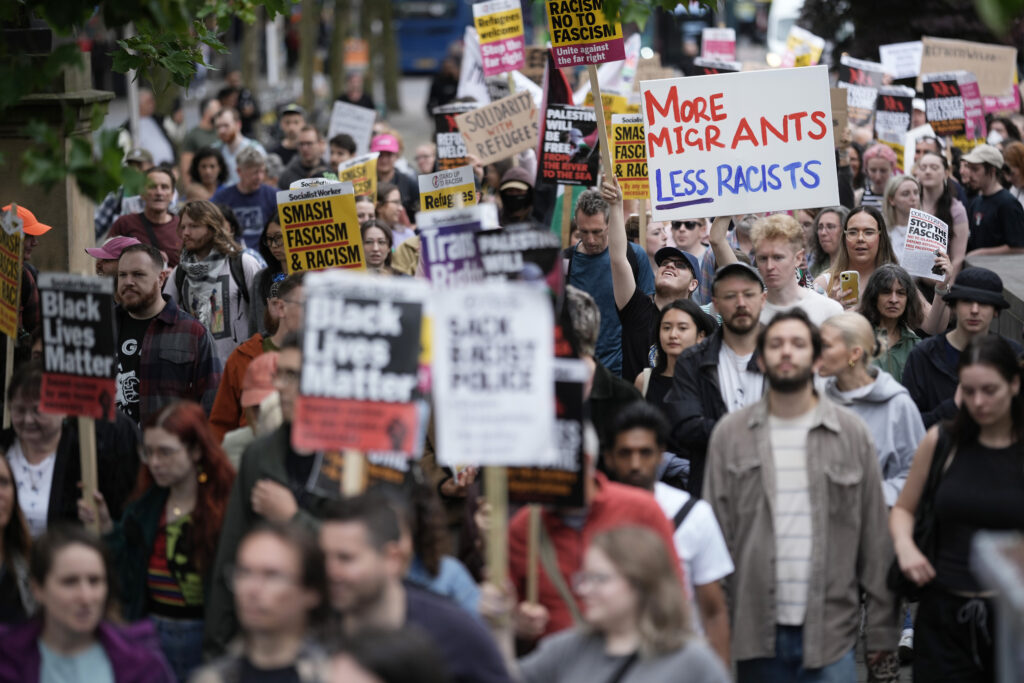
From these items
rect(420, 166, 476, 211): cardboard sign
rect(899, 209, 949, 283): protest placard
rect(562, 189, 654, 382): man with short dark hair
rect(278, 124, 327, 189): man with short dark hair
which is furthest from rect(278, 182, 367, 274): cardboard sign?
rect(278, 124, 327, 189): man with short dark hair

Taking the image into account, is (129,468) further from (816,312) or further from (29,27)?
(29,27)

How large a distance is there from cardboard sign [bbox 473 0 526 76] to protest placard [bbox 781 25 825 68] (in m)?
6.33

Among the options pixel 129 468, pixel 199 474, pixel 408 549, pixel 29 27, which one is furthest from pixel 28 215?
pixel 408 549

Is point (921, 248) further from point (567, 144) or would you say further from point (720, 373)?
point (720, 373)

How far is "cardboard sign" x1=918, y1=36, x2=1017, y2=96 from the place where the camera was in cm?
1811

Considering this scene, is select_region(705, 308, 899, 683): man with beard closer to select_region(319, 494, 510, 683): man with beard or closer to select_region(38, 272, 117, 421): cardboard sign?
select_region(319, 494, 510, 683): man with beard

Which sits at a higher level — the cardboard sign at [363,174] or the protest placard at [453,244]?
the cardboard sign at [363,174]

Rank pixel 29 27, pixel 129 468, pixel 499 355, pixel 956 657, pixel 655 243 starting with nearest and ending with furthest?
pixel 499 355, pixel 956 657, pixel 129 468, pixel 29 27, pixel 655 243

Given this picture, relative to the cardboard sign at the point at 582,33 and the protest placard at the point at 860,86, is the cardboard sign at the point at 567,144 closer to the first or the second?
the cardboard sign at the point at 582,33

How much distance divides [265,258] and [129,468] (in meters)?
3.62

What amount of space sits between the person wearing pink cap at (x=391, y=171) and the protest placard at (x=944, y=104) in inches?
217

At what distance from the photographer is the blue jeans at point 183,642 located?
→ 547 centimetres

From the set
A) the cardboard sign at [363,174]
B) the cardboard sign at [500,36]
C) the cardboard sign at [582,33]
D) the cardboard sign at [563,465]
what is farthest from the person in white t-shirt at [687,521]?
the cardboard sign at [500,36]

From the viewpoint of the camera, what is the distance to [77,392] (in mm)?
5832
